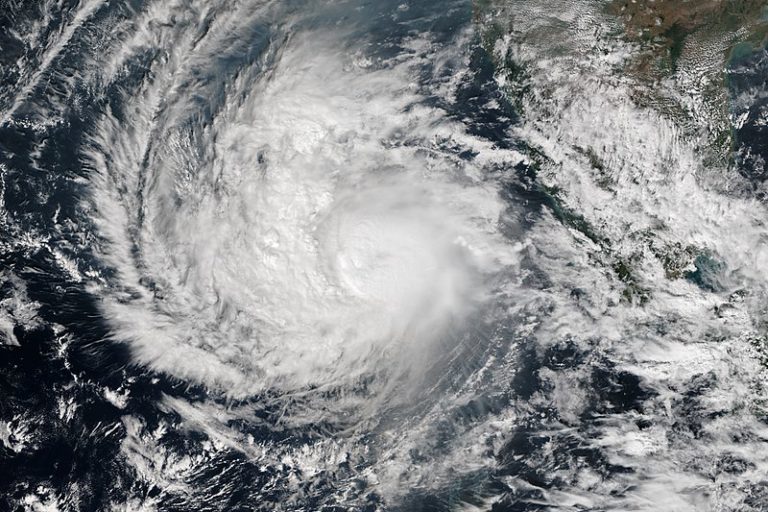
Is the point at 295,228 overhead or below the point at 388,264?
overhead

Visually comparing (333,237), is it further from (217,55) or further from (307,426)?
(217,55)

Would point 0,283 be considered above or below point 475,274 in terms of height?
below

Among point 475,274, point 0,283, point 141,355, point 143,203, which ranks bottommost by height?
point 141,355

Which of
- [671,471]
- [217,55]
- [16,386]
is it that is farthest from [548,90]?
[16,386]

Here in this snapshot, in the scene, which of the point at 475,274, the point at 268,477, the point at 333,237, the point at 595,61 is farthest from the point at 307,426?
the point at 595,61

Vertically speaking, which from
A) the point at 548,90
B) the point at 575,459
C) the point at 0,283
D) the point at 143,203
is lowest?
the point at 575,459

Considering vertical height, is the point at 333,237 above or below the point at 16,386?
above

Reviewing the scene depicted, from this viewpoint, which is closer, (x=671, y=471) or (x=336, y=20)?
(x=671, y=471)

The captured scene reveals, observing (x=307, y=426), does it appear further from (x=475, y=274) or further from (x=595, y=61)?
(x=595, y=61)

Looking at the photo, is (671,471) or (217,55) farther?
(217,55)
